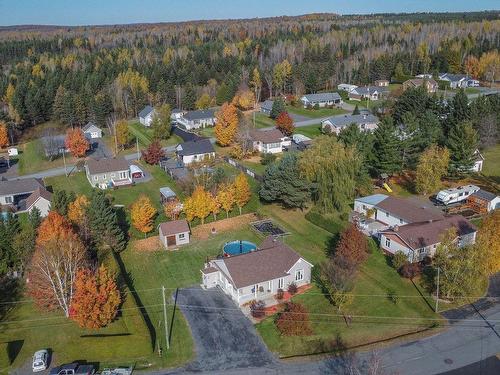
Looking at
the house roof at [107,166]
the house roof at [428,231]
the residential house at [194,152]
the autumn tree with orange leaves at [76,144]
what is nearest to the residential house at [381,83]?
the residential house at [194,152]

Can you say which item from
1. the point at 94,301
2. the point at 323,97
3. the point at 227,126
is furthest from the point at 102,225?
the point at 323,97

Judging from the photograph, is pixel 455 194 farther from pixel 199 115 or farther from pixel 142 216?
pixel 199 115

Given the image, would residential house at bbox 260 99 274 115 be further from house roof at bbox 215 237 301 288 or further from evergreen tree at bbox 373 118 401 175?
house roof at bbox 215 237 301 288

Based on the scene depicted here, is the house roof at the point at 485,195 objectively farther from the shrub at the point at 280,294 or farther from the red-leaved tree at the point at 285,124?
the red-leaved tree at the point at 285,124

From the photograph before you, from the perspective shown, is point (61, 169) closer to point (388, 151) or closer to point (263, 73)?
point (388, 151)

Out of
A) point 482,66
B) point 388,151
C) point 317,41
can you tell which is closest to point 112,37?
point 317,41
